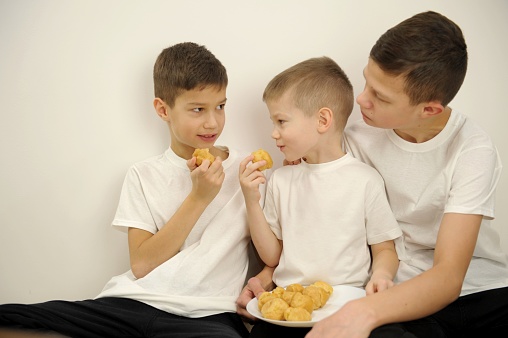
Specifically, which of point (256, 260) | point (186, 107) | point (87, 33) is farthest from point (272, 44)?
point (256, 260)

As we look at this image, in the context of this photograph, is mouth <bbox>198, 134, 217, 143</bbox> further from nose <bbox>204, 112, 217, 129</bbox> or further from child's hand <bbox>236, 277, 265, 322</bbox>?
child's hand <bbox>236, 277, 265, 322</bbox>

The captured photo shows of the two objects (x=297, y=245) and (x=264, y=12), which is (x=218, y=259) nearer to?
(x=297, y=245)

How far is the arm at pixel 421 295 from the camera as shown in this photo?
4.12ft

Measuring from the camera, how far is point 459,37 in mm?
1471

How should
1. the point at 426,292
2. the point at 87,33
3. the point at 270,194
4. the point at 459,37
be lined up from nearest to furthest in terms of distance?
1. the point at 426,292
2. the point at 459,37
3. the point at 270,194
4. the point at 87,33

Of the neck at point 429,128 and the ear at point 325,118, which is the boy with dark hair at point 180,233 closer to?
the ear at point 325,118

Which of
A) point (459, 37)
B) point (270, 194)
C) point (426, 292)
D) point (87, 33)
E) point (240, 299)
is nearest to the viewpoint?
point (426, 292)

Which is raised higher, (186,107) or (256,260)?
(186,107)

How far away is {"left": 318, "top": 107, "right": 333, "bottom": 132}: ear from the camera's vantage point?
5.35 feet

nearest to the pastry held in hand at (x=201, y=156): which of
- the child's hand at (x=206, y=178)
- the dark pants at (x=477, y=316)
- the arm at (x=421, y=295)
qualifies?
the child's hand at (x=206, y=178)

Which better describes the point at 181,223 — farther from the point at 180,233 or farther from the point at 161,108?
the point at 161,108

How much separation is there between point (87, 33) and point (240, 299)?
100 cm

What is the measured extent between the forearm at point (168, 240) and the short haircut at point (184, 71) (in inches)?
12.7

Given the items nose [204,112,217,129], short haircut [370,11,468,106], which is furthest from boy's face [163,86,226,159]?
short haircut [370,11,468,106]
